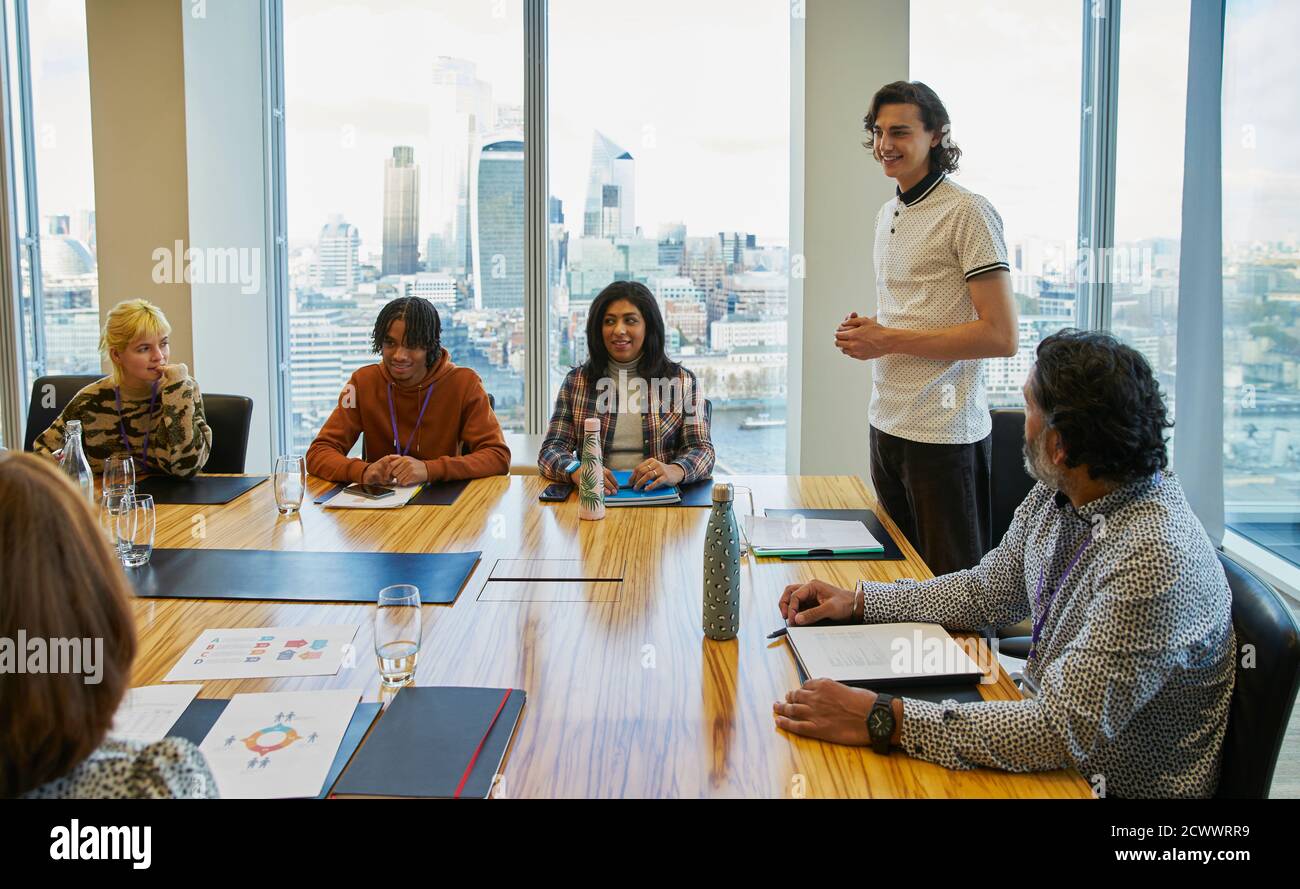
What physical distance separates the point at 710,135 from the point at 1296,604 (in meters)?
3.15

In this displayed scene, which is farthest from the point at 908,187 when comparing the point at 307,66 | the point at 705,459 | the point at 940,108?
the point at 307,66

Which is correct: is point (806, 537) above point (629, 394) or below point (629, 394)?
below

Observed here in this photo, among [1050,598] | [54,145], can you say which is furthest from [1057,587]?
[54,145]

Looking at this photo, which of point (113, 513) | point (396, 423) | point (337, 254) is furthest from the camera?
point (337, 254)

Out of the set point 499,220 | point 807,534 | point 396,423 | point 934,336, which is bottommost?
point 807,534

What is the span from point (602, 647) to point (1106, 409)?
872 mm

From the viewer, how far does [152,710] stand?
1.43m

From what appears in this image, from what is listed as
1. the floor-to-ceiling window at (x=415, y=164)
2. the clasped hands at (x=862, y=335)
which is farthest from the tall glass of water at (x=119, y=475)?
the floor-to-ceiling window at (x=415, y=164)

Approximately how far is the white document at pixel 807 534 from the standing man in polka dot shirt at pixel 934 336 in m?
0.46

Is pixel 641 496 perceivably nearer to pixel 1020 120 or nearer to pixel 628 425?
pixel 628 425

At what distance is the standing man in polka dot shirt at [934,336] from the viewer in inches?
106

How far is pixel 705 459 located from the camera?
2.92 metres

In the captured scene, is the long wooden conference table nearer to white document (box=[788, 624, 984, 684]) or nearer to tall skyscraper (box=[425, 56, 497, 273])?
white document (box=[788, 624, 984, 684])
